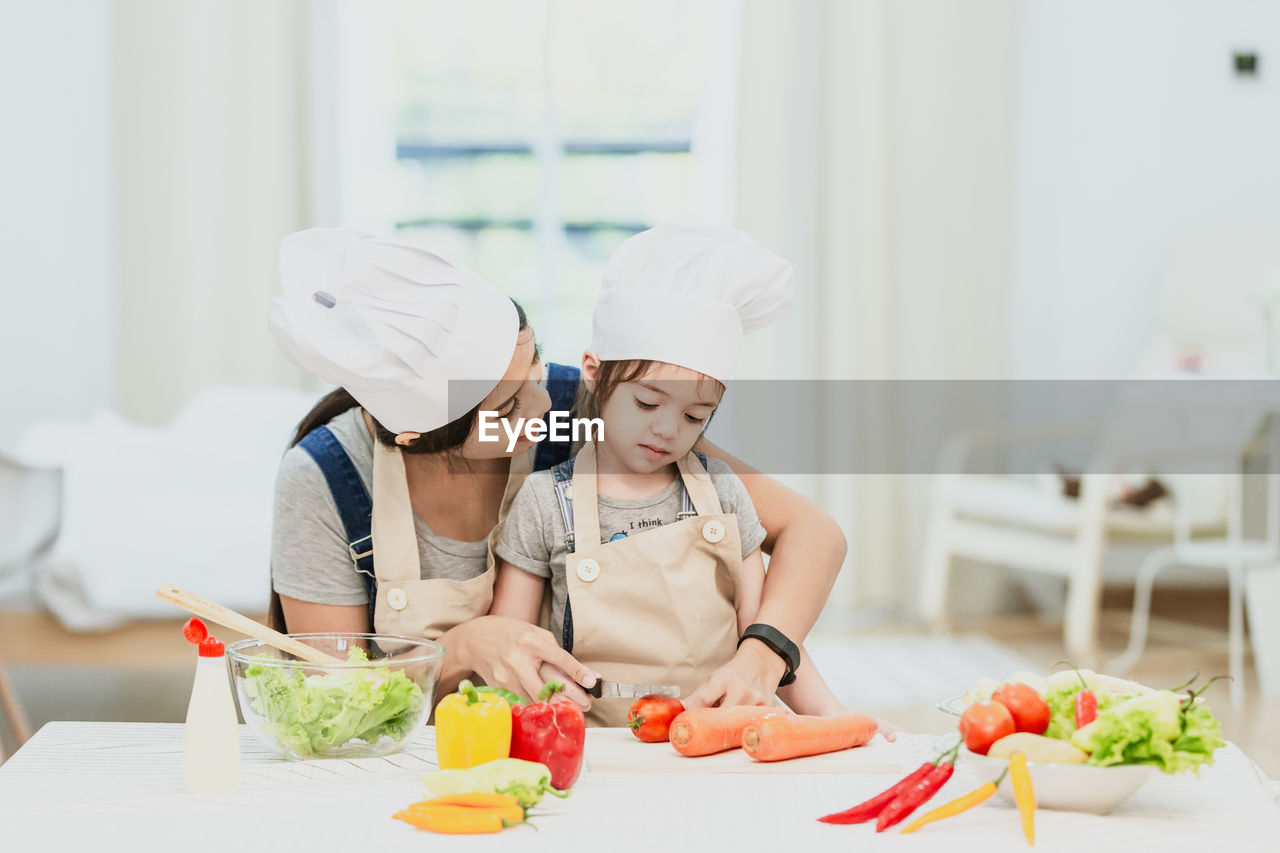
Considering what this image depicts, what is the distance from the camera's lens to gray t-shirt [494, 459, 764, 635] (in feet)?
4.94

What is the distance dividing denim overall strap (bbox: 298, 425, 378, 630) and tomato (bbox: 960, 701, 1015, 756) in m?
0.75

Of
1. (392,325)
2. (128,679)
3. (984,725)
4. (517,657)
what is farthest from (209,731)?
(128,679)

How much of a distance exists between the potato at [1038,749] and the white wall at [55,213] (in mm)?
3808

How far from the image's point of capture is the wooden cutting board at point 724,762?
1202 millimetres

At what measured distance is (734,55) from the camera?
4.64 meters

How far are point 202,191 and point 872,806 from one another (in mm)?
4095

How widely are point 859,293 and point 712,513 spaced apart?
3226 millimetres

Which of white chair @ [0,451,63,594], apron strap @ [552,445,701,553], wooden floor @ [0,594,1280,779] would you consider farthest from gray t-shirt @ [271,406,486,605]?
white chair @ [0,451,63,594]

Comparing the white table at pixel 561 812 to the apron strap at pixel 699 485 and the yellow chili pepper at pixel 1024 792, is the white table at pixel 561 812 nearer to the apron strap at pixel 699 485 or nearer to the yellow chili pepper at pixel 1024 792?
the yellow chili pepper at pixel 1024 792

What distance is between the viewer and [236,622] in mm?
1145

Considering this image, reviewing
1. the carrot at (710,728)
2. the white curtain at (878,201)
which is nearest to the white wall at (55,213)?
the white curtain at (878,201)

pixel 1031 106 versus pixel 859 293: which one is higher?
pixel 1031 106

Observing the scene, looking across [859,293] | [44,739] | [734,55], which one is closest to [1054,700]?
[44,739]

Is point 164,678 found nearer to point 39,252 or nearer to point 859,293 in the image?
point 39,252
